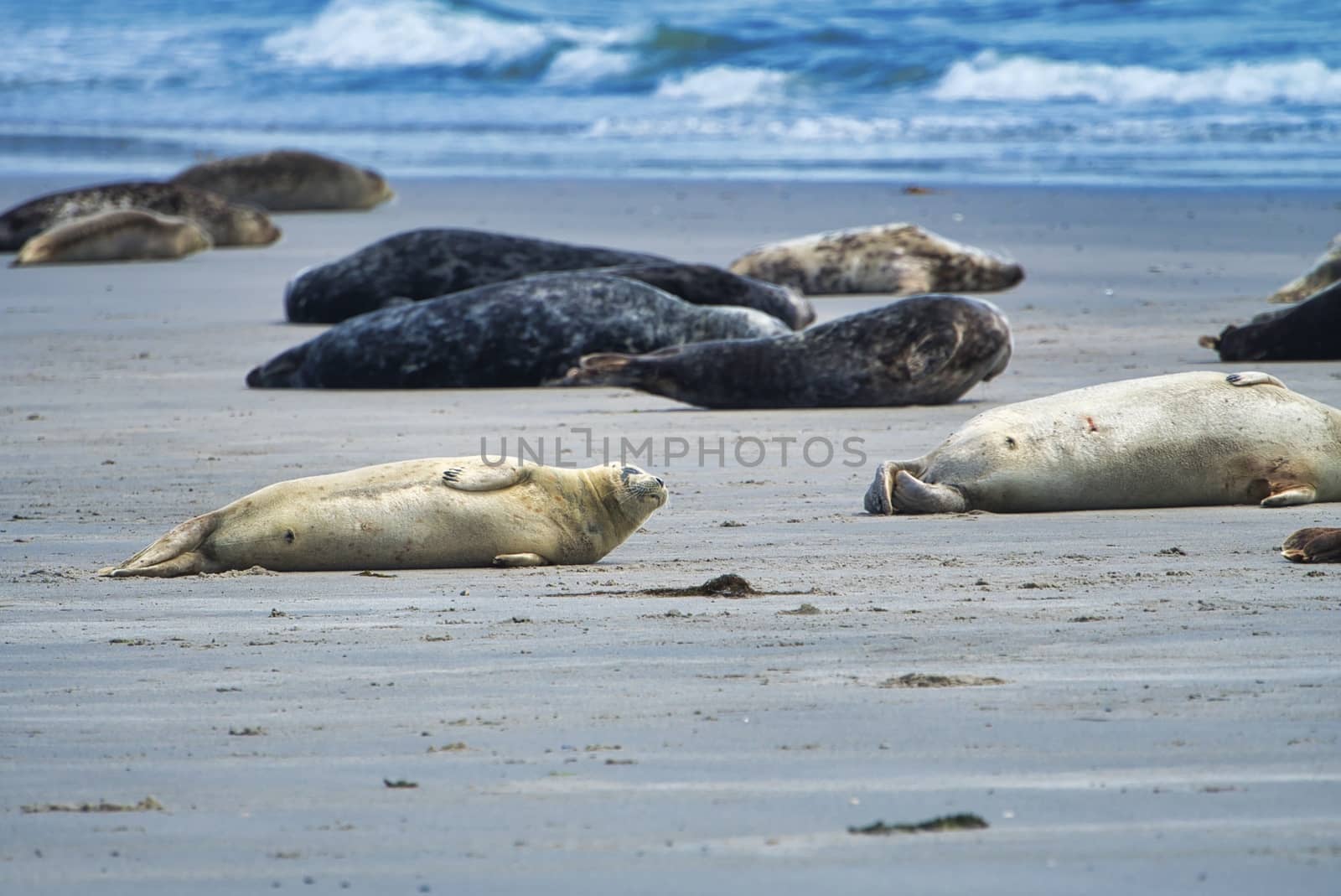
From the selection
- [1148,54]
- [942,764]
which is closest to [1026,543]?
[942,764]

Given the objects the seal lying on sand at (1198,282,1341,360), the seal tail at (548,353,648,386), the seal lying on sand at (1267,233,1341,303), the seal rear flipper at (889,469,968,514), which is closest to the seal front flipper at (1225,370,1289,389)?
the seal rear flipper at (889,469,968,514)

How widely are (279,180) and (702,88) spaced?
18167mm

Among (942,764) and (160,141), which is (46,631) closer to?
(942,764)

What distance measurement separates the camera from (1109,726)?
3229 millimetres

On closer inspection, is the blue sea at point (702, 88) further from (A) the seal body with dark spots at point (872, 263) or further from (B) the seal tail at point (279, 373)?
(B) the seal tail at point (279, 373)

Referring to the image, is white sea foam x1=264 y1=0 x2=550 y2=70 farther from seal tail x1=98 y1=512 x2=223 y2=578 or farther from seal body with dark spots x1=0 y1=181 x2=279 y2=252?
seal tail x1=98 y1=512 x2=223 y2=578

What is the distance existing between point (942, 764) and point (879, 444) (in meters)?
4.39

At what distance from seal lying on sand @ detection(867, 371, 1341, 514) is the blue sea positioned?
15034mm

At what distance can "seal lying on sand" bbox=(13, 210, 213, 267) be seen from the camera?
15.6m

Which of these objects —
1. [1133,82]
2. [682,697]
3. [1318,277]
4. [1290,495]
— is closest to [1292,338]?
[1318,277]

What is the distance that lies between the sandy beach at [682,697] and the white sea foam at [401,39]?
3820 centimetres

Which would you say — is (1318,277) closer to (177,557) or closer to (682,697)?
(177,557)

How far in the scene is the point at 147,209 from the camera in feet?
57.8

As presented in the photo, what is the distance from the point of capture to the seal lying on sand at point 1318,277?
38.6 feet
